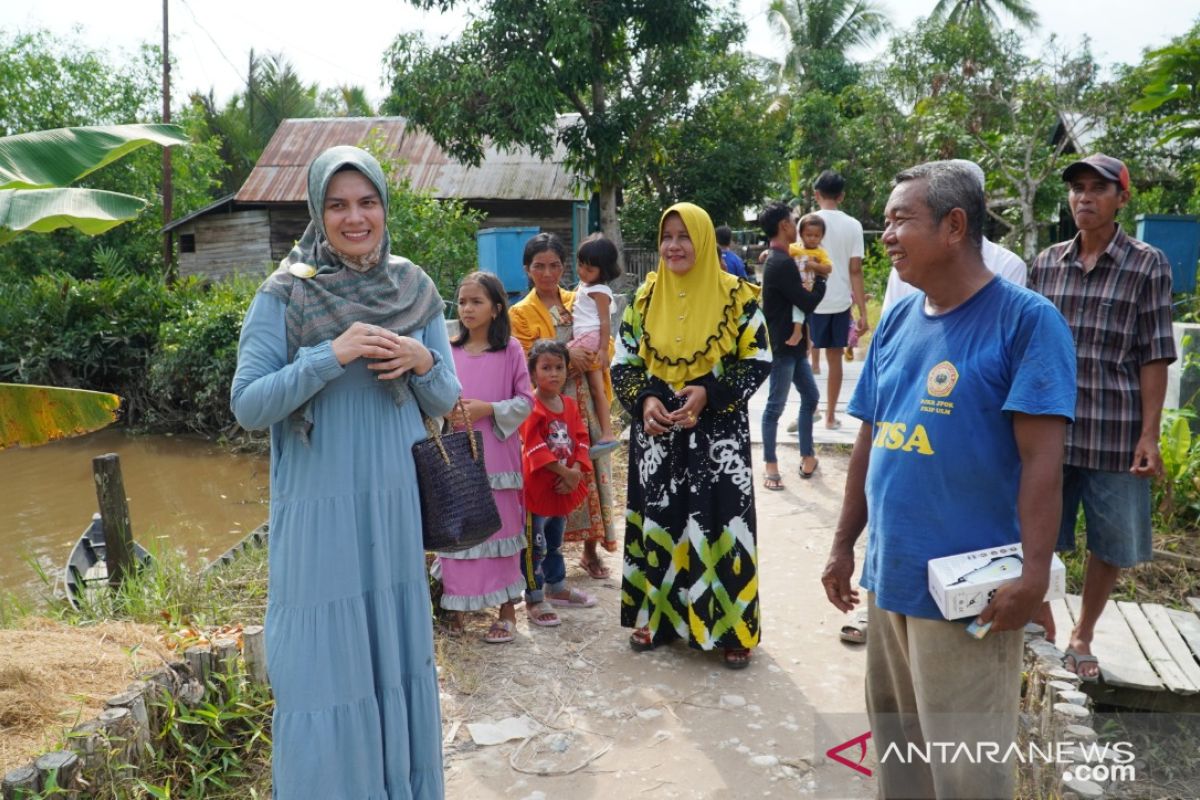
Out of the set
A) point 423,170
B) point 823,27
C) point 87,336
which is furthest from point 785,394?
point 823,27

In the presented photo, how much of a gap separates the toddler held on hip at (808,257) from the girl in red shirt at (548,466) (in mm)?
2165

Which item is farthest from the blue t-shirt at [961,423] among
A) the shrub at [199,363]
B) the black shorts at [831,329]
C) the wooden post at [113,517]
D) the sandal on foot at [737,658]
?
the shrub at [199,363]

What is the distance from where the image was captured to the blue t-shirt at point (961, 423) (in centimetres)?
207

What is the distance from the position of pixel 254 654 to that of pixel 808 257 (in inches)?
191

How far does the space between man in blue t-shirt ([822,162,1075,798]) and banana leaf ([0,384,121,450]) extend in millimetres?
3031

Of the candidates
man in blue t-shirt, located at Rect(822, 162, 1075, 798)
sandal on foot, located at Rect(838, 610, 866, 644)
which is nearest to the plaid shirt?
sandal on foot, located at Rect(838, 610, 866, 644)

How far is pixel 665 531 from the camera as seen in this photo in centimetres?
403

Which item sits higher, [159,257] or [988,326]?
[159,257]

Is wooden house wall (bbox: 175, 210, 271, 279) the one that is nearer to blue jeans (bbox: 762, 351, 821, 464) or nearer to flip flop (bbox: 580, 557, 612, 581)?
blue jeans (bbox: 762, 351, 821, 464)

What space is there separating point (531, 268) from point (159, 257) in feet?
69.2

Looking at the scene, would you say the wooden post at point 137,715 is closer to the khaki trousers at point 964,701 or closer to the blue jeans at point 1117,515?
the khaki trousers at point 964,701

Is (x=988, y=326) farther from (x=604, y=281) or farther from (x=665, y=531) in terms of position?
(x=604, y=281)

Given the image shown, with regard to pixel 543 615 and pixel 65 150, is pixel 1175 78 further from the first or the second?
pixel 65 150

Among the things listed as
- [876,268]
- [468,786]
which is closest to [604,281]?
[468,786]
